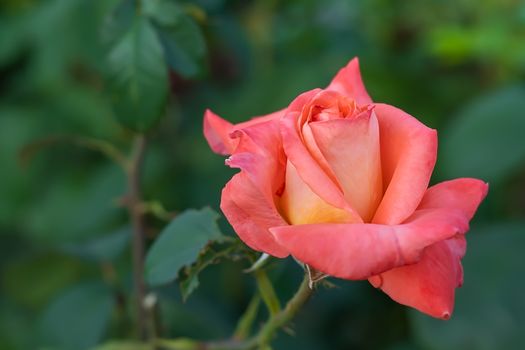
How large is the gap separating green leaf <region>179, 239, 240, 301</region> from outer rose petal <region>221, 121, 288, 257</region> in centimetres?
10

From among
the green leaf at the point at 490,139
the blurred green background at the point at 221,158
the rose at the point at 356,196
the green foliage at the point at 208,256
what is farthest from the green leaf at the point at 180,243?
the green leaf at the point at 490,139

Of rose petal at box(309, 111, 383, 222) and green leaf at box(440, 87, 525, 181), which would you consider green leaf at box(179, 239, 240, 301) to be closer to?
rose petal at box(309, 111, 383, 222)

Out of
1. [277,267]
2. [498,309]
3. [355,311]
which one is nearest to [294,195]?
[277,267]

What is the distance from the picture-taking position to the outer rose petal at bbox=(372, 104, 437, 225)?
0.41 metres

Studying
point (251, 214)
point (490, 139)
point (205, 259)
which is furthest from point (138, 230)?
point (490, 139)

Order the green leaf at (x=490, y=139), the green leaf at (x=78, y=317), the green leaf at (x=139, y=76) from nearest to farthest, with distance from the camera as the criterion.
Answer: the green leaf at (x=139, y=76) < the green leaf at (x=78, y=317) < the green leaf at (x=490, y=139)

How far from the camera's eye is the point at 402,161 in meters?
0.43

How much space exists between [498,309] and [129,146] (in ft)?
2.20

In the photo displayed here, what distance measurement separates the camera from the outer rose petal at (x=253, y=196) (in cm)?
41

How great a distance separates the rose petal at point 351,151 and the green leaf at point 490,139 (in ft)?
2.32

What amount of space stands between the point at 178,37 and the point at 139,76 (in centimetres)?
5

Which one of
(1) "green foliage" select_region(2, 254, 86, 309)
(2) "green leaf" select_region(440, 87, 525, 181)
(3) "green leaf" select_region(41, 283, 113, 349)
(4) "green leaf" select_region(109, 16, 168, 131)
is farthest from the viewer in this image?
(1) "green foliage" select_region(2, 254, 86, 309)

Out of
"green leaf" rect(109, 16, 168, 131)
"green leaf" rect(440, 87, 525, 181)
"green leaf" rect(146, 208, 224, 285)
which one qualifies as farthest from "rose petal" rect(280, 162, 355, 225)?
"green leaf" rect(440, 87, 525, 181)

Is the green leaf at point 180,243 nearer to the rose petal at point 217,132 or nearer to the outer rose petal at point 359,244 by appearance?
the rose petal at point 217,132
